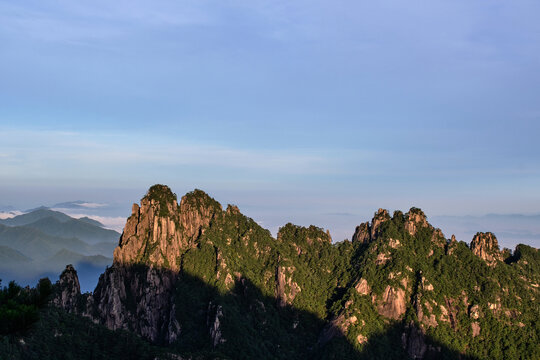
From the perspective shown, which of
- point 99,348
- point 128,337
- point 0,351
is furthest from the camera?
point 128,337

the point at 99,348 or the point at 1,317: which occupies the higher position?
the point at 1,317

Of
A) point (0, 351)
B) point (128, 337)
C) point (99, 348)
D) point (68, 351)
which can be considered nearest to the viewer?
point (0, 351)

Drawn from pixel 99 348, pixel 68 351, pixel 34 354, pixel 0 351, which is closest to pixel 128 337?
pixel 99 348

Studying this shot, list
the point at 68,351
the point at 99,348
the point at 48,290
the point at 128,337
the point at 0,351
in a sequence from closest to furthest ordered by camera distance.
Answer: the point at 0,351, the point at 48,290, the point at 68,351, the point at 99,348, the point at 128,337

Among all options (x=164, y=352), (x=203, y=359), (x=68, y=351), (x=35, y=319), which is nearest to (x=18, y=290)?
(x=35, y=319)

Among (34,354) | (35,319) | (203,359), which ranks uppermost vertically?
(35,319)

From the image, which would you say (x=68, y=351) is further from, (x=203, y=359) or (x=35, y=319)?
(x=203, y=359)

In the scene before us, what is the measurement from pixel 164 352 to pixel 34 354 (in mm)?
51882

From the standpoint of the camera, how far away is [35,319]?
146875 mm

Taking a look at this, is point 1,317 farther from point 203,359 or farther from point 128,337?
point 203,359

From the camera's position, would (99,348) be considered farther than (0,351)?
Yes

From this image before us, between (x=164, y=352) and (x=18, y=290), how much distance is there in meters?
62.5

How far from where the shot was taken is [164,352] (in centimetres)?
19262

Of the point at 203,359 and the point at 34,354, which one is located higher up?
the point at 34,354
